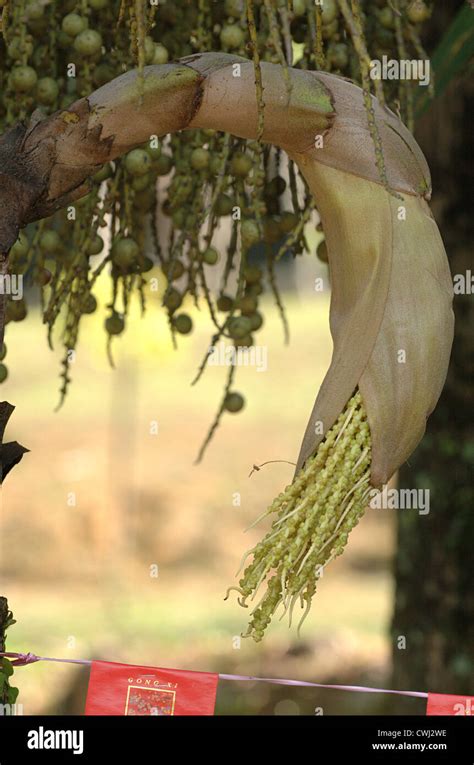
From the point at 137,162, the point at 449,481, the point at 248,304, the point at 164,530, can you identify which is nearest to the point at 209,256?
the point at 248,304

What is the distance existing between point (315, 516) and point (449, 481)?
44.9 inches

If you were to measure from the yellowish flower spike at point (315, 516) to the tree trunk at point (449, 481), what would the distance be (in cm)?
108

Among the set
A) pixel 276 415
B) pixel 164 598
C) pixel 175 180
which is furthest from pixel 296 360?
pixel 175 180

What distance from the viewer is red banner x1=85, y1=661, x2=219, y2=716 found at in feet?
3.08

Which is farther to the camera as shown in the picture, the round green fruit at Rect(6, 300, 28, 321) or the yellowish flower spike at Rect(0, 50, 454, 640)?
the round green fruit at Rect(6, 300, 28, 321)

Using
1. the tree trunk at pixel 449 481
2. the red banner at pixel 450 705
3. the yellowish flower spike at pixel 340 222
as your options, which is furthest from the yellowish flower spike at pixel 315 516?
the tree trunk at pixel 449 481

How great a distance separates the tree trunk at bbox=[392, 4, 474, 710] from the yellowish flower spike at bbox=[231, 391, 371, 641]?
108 cm

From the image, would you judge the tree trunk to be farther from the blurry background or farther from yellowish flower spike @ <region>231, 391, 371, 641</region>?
yellowish flower spike @ <region>231, 391, 371, 641</region>

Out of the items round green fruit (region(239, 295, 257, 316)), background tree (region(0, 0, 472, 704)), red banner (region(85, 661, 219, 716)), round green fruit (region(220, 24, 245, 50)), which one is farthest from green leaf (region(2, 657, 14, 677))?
round green fruit (region(220, 24, 245, 50))

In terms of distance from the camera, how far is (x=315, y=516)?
88cm

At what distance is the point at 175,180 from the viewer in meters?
1.24

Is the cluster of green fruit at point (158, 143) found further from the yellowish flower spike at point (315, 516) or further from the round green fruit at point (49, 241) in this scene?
the yellowish flower spike at point (315, 516)

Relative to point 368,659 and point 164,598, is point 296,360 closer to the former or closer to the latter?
point 164,598
